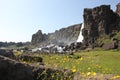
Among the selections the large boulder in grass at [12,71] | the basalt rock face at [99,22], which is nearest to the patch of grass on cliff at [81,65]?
the large boulder in grass at [12,71]

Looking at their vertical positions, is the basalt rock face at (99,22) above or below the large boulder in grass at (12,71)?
above

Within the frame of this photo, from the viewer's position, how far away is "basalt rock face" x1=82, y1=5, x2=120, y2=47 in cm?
12538

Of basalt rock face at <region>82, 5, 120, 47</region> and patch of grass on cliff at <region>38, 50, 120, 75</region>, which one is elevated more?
basalt rock face at <region>82, 5, 120, 47</region>

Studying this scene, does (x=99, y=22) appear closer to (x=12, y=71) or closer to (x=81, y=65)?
(x=81, y=65)

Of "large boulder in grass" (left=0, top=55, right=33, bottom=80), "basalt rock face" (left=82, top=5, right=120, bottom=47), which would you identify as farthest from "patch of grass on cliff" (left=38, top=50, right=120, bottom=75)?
"basalt rock face" (left=82, top=5, right=120, bottom=47)

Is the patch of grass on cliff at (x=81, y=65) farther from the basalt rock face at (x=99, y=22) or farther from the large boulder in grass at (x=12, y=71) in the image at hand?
the basalt rock face at (x=99, y=22)

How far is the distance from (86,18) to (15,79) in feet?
436

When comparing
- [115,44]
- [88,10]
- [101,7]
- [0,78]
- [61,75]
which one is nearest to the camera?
[0,78]

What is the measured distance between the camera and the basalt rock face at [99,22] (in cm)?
12538

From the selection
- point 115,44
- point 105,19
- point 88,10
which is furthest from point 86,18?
point 115,44

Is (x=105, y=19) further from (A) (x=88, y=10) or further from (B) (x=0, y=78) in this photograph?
(B) (x=0, y=78)

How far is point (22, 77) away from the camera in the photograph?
363 inches

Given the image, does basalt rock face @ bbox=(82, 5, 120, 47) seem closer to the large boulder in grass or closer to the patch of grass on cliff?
the patch of grass on cliff

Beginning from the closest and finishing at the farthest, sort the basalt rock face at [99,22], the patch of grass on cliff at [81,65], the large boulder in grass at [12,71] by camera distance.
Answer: the large boulder in grass at [12,71]
the patch of grass on cliff at [81,65]
the basalt rock face at [99,22]
